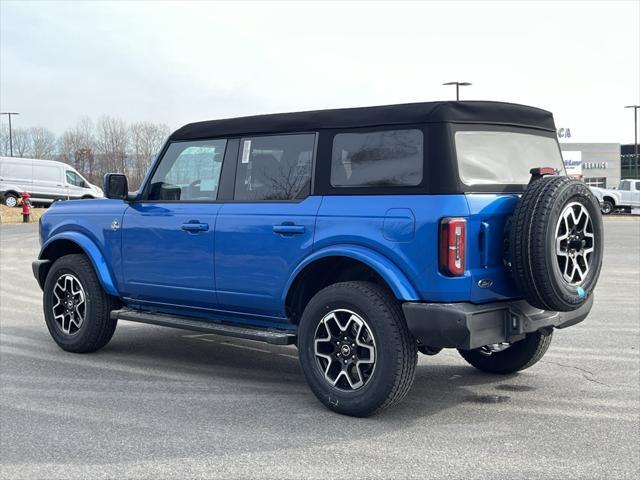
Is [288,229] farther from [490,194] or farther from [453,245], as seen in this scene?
[490,194]

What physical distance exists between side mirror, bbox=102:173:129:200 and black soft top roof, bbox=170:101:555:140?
745 mm

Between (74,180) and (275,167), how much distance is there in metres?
32.2

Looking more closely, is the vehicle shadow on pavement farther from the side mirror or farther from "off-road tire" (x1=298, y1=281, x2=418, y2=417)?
the side mirror

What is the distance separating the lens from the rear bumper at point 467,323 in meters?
4.46

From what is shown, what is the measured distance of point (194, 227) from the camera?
574 cm

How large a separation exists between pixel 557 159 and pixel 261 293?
2.38m

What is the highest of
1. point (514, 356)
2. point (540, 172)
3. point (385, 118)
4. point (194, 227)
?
point (385, 118)

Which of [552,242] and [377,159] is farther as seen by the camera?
[377,159]

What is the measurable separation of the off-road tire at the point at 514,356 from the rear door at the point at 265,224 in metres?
1.72

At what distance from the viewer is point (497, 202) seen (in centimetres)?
468

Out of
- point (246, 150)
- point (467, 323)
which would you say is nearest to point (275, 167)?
point (246, 150)

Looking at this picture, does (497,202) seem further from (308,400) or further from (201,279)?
(201,279)

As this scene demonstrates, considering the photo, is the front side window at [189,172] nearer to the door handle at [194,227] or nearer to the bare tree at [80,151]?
the door handle at [194,227]

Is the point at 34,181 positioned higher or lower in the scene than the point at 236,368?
higher
